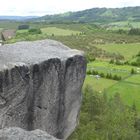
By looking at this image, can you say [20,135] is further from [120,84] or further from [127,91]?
[120,84]

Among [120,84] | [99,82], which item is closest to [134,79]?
[120,84]

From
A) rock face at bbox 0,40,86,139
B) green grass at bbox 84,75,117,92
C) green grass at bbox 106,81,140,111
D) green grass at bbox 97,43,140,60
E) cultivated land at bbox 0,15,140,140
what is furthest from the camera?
green grass at bbox 97,43,140,60

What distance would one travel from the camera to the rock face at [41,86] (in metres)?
18.5

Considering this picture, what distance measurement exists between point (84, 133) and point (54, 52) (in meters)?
8.11

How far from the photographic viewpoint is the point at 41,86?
20.7 m

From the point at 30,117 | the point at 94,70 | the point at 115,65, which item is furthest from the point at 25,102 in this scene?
the point at 115,65

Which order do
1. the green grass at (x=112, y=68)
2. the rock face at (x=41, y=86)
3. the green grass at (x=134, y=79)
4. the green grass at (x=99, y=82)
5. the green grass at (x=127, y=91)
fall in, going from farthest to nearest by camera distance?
the green grass at (x=112, y=68)
the green grass at (x=134, y=79)
the green grass at (x=99, y=82)
the green grass at (x=127, y=91)
the rock face at (x=41, y=86)

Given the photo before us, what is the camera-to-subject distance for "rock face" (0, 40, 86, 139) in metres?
18.5

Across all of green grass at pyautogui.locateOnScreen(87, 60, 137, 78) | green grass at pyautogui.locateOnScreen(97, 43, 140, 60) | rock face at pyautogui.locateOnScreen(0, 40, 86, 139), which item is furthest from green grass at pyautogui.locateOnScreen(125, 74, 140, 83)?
rock face at pyautogui.locateOnScreen(0, 40, 86, 139)

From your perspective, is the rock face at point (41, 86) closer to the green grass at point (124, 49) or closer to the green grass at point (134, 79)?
the green grass at point (134, 79)

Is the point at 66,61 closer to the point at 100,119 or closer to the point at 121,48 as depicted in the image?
the point at 100,119

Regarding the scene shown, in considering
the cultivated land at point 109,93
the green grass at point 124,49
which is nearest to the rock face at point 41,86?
the cultivated land at point 109,93

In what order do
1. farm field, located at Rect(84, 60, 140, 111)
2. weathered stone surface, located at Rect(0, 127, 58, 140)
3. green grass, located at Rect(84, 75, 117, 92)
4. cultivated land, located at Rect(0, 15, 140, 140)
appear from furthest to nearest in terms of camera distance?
green grass, located at Rect(84, 75, 117, 92) < farm field, located at Rect(84, 60, 140, 111) < cultivated land, located at Rect(0, 15, 140, 140) < weathered stone surface, located at Rect(0, 127, 58, 140)

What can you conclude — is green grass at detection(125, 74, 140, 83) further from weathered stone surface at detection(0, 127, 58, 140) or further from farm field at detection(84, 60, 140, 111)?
weathered stone surface at detection(0, 127, 58, 140)
